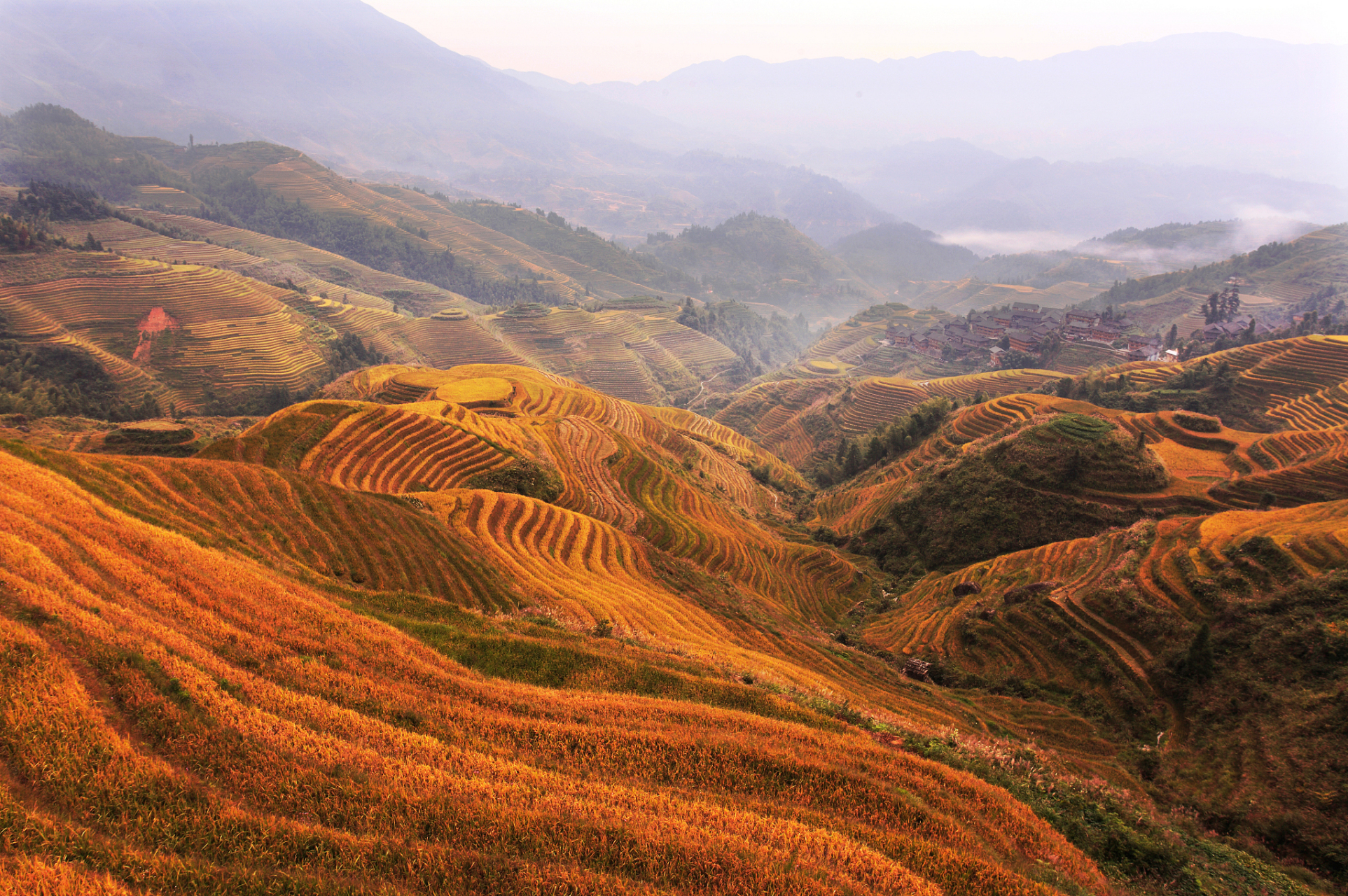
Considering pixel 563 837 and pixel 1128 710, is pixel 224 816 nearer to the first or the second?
pixel 563 837

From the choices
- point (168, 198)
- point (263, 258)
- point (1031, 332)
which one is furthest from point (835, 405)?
point (168, 198)

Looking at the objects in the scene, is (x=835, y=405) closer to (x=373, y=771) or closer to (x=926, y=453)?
(x=926, y=453)

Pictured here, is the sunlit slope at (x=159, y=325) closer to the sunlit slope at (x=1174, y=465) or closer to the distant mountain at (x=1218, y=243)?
the sunlit slope at (x=1174, y=465)

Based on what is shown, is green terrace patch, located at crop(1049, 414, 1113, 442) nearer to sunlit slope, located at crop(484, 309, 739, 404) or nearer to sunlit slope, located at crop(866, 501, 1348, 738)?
sunlit slope, located at crop(866, 501, 1348, 738)

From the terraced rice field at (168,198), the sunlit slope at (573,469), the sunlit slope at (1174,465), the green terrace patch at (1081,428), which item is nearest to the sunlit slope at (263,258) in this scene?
the terraced rice field at (168,198)

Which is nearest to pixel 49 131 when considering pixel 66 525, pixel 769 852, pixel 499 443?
pixel 499 443

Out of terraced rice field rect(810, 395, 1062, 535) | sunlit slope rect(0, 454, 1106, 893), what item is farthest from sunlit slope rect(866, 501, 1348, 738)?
terraced rice field rect(810, 395, 1062, 535)
